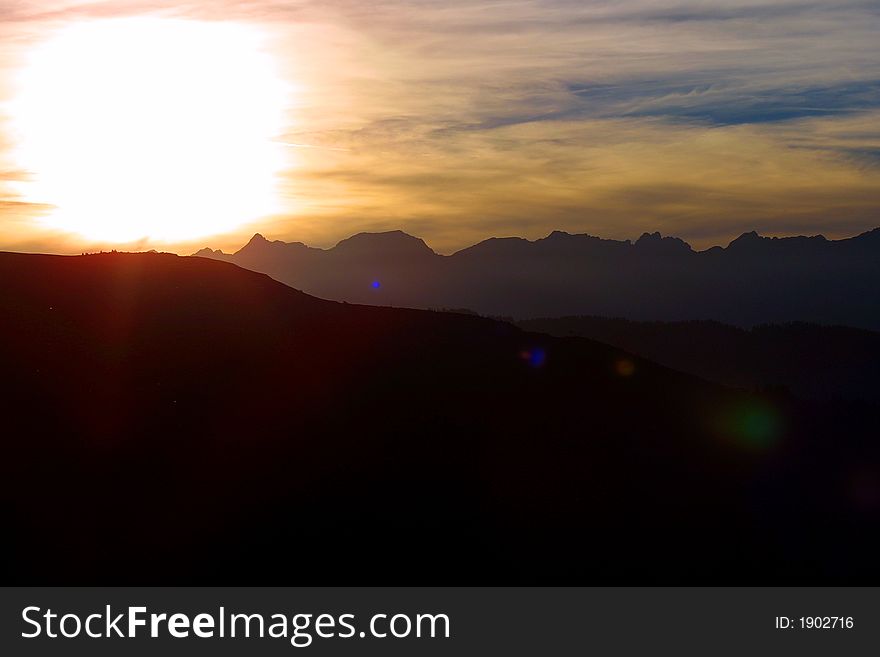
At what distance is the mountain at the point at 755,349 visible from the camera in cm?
11162

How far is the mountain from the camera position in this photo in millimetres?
111625

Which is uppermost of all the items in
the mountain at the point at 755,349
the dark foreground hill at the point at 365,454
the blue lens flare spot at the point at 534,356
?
the mountain at the point at 755,349

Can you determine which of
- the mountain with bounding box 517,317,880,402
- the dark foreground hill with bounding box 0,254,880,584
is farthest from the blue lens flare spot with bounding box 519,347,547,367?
the mountain with bounding box 517,317,880,402

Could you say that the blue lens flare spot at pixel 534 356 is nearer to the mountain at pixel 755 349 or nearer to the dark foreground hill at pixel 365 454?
the dark foreground hill at pixel 365 454

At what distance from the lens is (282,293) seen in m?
43.5

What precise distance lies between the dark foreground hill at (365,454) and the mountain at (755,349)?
6520 centimetres

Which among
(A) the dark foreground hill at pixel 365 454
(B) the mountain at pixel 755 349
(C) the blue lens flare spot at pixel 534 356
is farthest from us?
(B) the mountain at pixel 755 349

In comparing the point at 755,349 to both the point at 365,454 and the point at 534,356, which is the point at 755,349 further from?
the point at 365,454

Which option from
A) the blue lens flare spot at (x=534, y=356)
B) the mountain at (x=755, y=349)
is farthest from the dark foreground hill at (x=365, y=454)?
the mountain at (x=755, y=349)

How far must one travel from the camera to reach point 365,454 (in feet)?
98.3

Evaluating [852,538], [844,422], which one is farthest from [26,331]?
[844,422]

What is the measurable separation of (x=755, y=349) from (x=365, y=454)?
112 meters

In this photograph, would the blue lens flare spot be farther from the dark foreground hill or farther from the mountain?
the mountain

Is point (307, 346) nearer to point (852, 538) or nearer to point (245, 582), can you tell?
point (245, 582)
